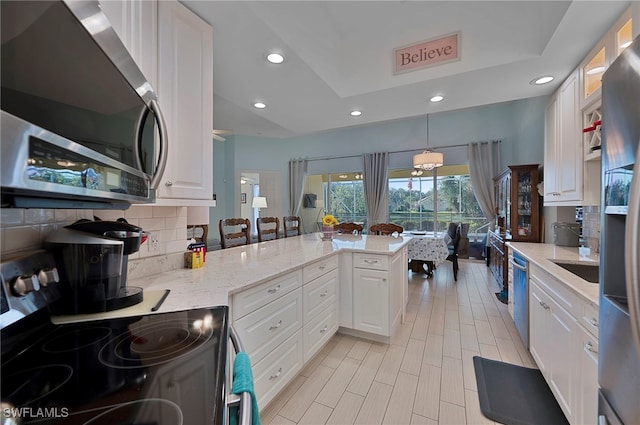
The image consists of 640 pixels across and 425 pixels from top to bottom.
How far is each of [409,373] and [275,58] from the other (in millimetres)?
2840

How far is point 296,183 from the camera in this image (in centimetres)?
752

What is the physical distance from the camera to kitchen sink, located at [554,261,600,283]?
1.81 m

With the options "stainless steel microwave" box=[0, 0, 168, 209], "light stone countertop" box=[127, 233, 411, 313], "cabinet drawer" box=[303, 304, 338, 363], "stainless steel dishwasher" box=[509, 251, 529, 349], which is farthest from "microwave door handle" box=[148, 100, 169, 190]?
"stainless steel dishwasher" box=[509, 251, 529, 349]

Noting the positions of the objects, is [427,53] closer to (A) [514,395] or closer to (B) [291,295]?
(B) [291,295]

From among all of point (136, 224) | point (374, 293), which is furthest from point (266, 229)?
point (136, 224)

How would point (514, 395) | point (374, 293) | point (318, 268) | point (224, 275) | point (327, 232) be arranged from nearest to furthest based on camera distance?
point (224, 275), point (514, 395), point (318, 268), point (374, 293), point (327, 232)

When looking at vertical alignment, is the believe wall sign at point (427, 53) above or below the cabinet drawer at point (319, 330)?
above

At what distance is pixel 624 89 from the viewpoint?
80cm

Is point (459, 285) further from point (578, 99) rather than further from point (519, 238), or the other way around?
point (578, 99)

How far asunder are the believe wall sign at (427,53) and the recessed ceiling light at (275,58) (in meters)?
1.16

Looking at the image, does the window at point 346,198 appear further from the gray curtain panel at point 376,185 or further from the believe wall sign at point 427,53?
the believe wall sign at point 427,53

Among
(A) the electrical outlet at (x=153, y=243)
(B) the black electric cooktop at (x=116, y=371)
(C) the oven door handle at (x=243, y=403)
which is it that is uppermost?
(A) the electrical outlet at (x=153, y=243)

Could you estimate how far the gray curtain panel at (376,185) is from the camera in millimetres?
6500

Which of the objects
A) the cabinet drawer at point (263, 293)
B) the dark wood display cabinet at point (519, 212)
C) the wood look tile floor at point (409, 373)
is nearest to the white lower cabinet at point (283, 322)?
the cabinet drawer at point (263, 293)
